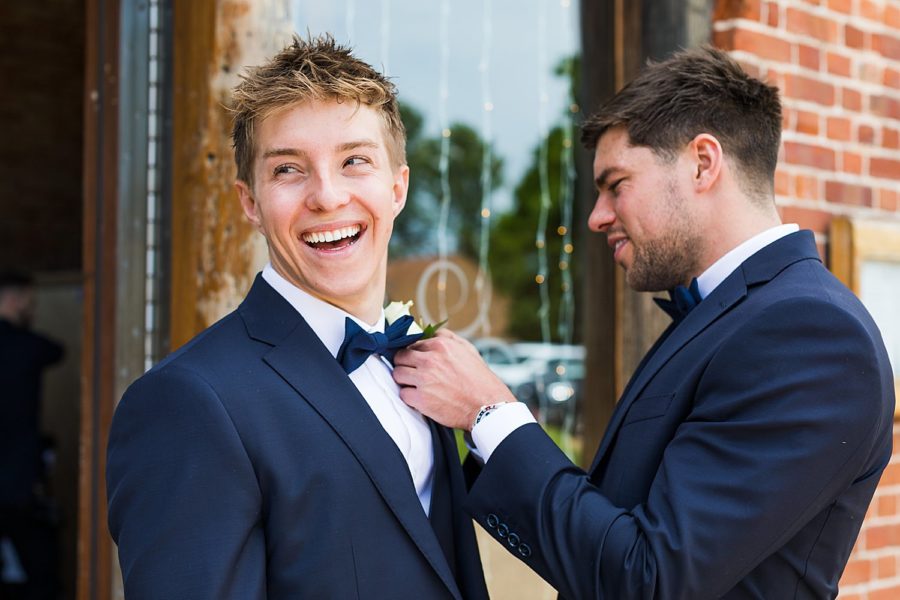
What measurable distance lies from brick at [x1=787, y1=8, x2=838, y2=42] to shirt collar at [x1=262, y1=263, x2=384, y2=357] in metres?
2.20

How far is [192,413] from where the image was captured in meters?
1.56

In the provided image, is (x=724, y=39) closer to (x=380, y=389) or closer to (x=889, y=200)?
(x=889, y=200)

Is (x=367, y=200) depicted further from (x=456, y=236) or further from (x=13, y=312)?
(x=13, y=312)

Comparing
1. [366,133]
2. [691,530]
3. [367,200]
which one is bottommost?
[691,530]

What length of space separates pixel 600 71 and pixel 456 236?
31.4 inches

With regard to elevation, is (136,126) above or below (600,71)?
below

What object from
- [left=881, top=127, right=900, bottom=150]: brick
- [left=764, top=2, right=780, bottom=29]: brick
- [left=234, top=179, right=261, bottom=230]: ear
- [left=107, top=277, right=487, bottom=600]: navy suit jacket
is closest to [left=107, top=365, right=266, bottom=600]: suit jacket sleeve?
[left=107, top=277, right=487, bottom=600]: navy suit jacket

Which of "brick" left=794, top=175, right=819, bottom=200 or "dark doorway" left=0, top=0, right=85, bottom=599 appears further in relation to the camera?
"dark doorway" left=0, top=0, right=85, bottom=599

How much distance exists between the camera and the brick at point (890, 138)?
3631mm

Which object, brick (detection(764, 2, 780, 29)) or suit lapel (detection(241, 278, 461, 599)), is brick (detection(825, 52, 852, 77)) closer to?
brick (detection(764, 2, 780, 29))

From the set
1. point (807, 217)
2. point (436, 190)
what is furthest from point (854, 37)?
point (436, 190)

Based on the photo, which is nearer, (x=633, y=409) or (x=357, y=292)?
(x=357, y=292)

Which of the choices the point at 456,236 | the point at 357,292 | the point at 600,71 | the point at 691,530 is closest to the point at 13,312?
the point at 456,236

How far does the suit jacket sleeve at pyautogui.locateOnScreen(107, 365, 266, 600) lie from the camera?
150cm
